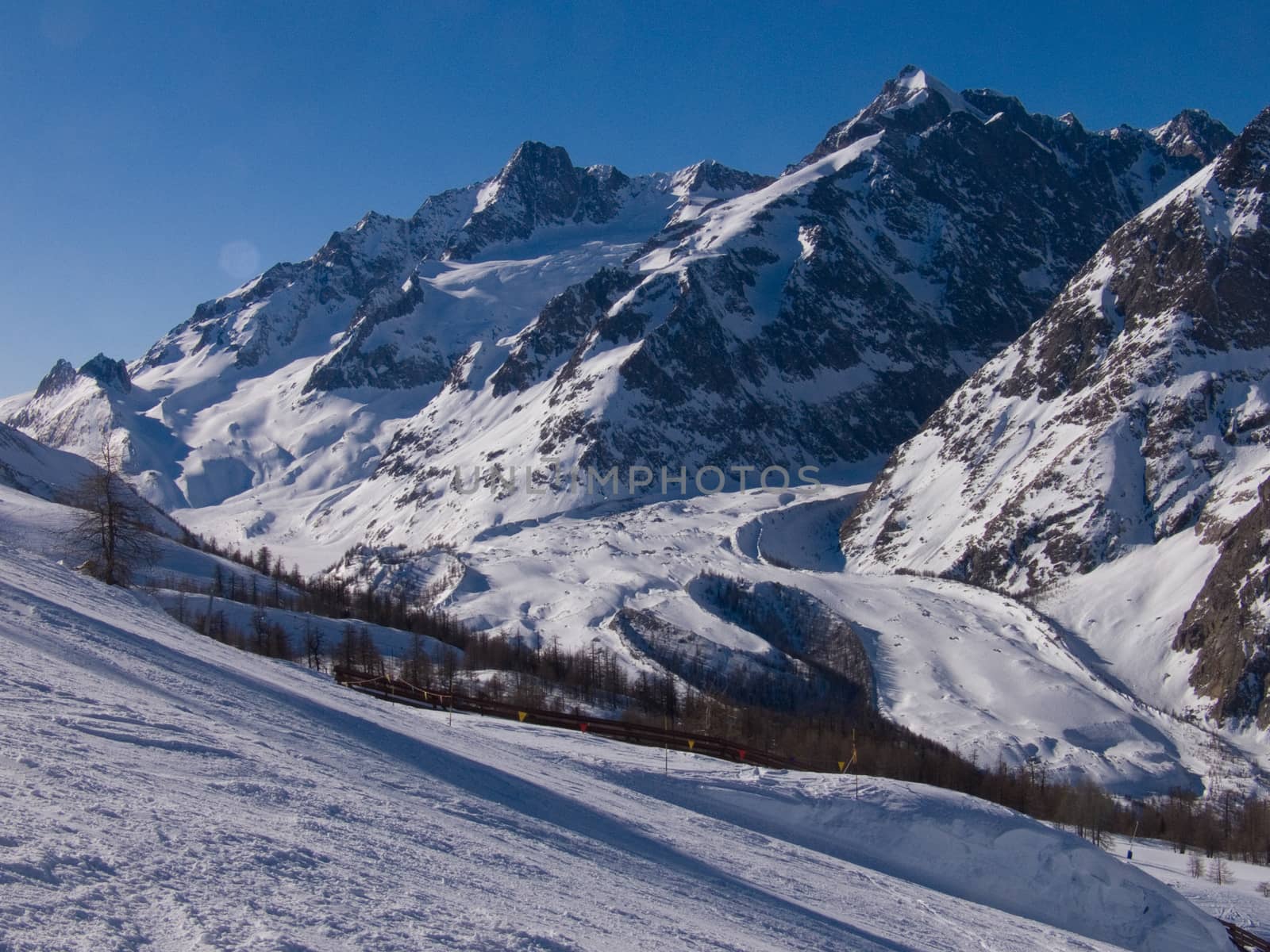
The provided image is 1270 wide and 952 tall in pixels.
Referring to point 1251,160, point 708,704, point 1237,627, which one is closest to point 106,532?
point 708,704

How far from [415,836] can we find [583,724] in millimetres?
24278

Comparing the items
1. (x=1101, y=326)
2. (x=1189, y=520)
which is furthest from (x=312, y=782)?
(x=1101, y=326)

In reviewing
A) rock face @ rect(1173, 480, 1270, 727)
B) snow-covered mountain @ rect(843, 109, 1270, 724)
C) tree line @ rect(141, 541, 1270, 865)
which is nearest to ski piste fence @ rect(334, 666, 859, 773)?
tree line @ rect(141, 541, 1270, 865)

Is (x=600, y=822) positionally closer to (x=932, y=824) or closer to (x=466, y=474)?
(x=932, y=824)

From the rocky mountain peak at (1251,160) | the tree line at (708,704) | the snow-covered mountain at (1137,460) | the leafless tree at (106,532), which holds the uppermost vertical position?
the rocky mountain peak at (1251,160)

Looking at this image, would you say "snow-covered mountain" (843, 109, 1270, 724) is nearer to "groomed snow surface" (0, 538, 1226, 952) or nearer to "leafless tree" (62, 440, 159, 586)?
"groomed snow surface" (0, 538, 1226, 952)

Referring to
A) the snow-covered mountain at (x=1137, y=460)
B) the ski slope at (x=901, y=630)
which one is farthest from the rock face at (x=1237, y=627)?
the ski slope at (x=901, y=630)

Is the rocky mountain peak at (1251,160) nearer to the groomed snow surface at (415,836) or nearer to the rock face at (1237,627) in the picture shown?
the rock face at (1237,627)

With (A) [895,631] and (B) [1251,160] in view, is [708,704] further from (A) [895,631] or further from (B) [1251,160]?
(B) [1251,160]

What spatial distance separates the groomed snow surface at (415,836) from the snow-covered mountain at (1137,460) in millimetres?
81085

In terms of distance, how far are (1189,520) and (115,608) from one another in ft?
383

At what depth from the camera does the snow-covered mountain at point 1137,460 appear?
106 meters

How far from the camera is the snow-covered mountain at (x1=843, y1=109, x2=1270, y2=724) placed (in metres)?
106

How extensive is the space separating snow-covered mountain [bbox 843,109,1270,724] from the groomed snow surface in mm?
81085
